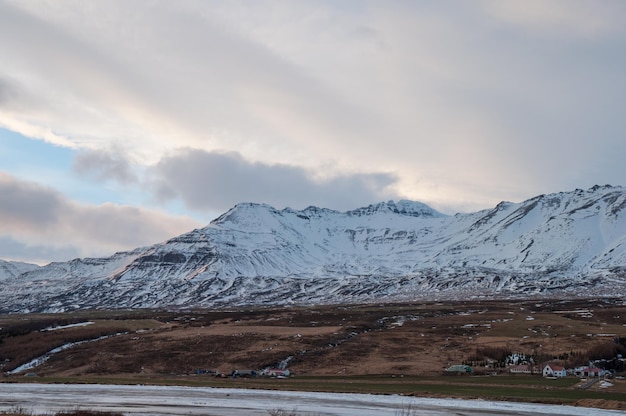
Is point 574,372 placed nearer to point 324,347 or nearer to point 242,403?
point 324,347

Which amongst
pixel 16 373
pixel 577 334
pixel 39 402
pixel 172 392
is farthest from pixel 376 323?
pixel 39 402

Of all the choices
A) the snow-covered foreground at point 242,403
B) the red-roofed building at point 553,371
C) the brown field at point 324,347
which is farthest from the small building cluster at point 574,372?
the snow-covered foreground at point 242,403

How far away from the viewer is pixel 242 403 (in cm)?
5259

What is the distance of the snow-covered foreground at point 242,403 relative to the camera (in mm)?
47281

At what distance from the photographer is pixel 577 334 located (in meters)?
107

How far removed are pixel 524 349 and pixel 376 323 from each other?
55.7 m

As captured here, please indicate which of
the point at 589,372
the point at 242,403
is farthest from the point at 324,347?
the point at 242,403

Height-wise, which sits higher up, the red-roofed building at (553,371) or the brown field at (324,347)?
the brown field at (324,347)

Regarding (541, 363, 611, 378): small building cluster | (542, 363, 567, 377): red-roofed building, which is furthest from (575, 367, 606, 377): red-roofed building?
(542, 363, 567, 377): red-roofed building

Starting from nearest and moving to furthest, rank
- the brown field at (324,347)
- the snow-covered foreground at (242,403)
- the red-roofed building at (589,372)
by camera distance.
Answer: the snow-covered foreground at (242,403) < the red-roofed building at (589,372) < the brown field at (324,347)

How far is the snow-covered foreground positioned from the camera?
47281 millimetres

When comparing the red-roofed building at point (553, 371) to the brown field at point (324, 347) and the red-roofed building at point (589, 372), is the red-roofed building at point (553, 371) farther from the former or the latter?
the brown field at point (324, 347)

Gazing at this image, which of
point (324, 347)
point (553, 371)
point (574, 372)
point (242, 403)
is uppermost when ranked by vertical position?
point (324, 347)

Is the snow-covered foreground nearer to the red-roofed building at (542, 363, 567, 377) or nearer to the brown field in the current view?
the brown field
